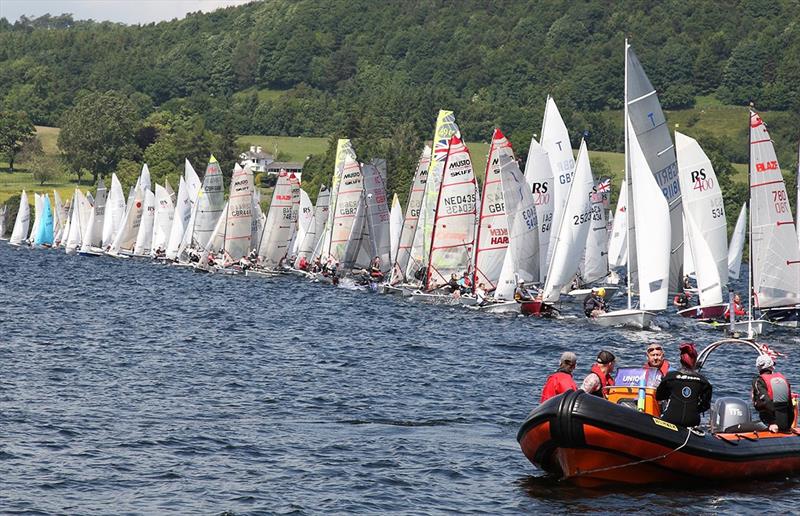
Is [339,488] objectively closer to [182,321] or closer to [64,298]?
[182,321]

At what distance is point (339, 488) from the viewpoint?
65.6 feet

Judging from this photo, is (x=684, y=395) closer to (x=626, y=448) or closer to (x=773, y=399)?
(x=626, y=448)

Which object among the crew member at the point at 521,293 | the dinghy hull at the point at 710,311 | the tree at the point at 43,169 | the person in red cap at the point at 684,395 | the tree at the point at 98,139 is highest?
the tree at the point at 98,139

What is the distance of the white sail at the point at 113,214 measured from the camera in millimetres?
106900

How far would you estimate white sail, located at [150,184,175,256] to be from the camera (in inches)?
3780

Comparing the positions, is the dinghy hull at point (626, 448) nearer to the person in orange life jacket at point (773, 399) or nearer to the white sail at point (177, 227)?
the person in orange life jacket at point (773, 399)

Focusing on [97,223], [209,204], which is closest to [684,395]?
[209,204]

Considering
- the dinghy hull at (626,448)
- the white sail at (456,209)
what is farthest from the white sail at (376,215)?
the dinghy hull at (626,448)

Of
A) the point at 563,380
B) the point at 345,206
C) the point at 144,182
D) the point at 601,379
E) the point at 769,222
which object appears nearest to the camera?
the point at 563,380

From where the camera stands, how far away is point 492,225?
51.9 metres

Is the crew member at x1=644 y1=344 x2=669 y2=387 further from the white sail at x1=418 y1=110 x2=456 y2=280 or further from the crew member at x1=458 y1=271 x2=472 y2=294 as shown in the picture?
the white sail at x1=418 y1=110 x2=456 y2=280

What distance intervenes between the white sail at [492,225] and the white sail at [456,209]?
3751mm

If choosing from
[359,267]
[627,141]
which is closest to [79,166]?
[359,267]

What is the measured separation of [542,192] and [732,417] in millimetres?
35036
